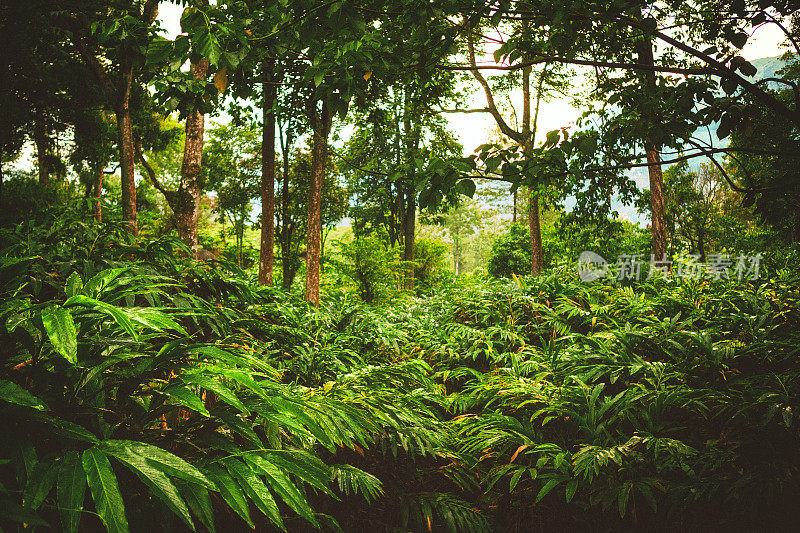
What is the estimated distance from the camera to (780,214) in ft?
7.16

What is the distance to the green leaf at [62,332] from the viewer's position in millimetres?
1221

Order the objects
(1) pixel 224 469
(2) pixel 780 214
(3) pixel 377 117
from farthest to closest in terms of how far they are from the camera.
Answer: (3) pixel 377 117, (2) pixel 780 214, (1) pixel 224 469

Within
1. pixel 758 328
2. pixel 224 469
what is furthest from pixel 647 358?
pixel 224 469

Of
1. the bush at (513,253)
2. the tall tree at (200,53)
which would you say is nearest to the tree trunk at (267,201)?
the tall tree at (200,53)

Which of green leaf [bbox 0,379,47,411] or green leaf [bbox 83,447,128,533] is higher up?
green leaf [bbox 0,379,47,411]

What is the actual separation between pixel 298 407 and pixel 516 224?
712 inches

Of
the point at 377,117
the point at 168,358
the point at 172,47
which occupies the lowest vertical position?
the point at 168,358

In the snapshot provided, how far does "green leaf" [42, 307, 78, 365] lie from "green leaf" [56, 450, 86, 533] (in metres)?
0.26

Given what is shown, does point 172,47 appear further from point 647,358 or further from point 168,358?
point 647,358

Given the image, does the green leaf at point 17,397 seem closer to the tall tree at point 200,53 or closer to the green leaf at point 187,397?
the green leaf at point 187,397

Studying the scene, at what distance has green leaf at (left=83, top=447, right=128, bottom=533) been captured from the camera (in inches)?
39.0

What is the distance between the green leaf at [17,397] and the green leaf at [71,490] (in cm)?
16

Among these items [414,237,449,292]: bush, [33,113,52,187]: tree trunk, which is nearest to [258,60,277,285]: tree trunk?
[33,113,52,187]: tree trunk

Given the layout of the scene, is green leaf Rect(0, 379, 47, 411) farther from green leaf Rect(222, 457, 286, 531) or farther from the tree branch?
the tree branch
